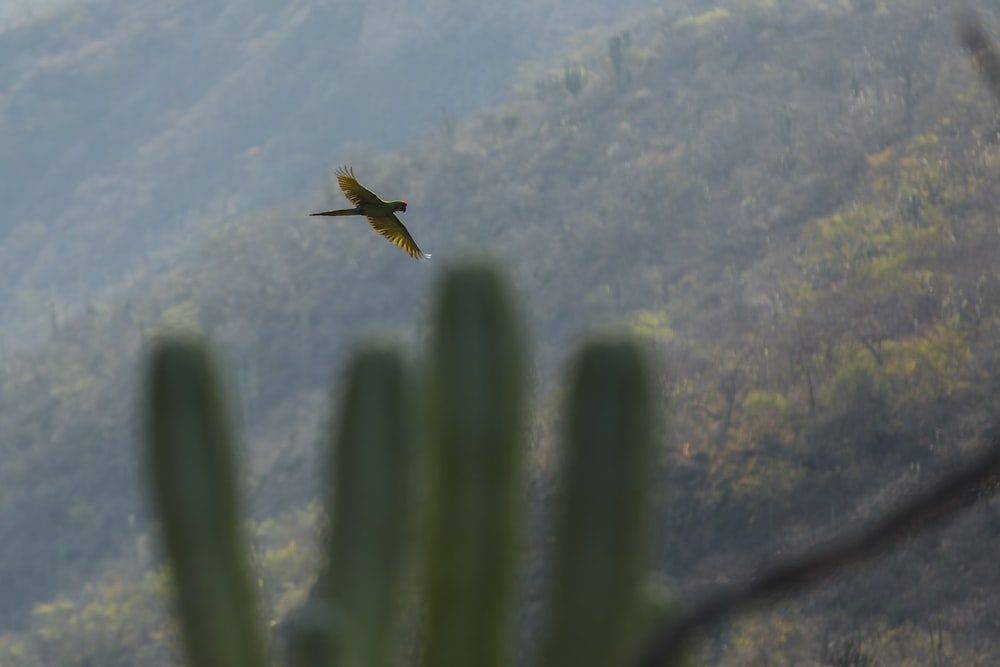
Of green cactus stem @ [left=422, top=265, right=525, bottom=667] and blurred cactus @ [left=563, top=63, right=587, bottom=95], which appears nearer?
green cactus stem @ [left=422, top=265, right=525, bottom=667]

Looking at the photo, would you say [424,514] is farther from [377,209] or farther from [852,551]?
[377,209]

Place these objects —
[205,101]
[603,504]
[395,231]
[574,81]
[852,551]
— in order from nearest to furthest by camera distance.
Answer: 1. [852,551]
2. [603,504]
3. [395,231]
4. [574,81]
5. [205,101]

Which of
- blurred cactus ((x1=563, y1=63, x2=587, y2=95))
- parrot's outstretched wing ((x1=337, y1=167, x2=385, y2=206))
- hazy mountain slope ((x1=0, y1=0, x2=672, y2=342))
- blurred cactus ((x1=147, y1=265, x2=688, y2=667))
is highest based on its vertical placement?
blurred cactus ((x1=147, y1=265, x2=688, y2=667))

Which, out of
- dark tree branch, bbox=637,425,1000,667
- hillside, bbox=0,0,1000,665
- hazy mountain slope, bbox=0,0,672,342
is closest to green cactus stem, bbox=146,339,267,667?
dark tree branch, bbox=637,425,1000,667

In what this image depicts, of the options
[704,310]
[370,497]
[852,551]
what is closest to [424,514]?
[370,497]

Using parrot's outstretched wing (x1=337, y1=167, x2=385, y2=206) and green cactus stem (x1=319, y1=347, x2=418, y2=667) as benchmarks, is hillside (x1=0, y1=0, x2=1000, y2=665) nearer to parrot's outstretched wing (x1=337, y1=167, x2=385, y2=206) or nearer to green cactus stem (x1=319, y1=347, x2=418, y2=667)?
parrot's outstretched wing (x1=337, y1=167, x2=385, y2=206)

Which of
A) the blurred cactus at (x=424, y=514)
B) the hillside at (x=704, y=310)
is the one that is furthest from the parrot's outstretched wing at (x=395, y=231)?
the hillside at (x=704, y=310)

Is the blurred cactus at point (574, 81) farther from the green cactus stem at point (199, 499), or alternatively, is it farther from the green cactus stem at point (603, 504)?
the green cactus stem at point (603, 504)
